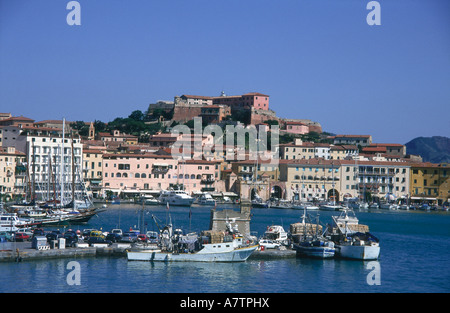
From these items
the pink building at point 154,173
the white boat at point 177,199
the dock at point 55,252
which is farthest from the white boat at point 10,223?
the pink building at point 154,173

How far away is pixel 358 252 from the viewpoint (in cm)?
2834

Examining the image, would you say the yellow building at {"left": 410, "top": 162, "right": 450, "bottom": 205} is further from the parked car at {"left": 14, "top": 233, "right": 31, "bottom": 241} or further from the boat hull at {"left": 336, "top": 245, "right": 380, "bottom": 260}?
the parked car at {"left": 14, "top": 233, "right": 31, "bottom": 241}

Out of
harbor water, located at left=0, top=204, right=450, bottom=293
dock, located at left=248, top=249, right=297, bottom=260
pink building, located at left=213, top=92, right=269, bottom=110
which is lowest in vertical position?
harbor water, located at left=0, top=204, right=450, bottom=293

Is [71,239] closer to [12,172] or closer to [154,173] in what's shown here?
[12,172]

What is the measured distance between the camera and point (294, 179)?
66.2 metres

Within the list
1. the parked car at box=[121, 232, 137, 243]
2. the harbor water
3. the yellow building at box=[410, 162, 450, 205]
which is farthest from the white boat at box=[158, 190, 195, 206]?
the parked car at box=[121, 232, 137, 243]

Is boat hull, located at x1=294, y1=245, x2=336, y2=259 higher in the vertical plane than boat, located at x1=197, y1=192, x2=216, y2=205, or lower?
lower

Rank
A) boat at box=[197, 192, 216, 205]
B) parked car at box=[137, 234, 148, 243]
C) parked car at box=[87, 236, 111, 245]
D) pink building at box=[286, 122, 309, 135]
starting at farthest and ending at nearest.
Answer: pink building at box=[286, 122, 309, 135] → boat at box=[197, 192, 216, 205] → parked car at box=[137, 234, 148, 243] → parked car at box=[87, 236, 111, 245]

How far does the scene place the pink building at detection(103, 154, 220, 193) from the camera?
62.9m

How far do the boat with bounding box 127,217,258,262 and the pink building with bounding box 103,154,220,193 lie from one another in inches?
1434

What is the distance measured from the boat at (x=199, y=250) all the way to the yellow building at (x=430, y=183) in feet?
144

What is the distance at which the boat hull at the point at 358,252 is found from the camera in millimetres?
28312

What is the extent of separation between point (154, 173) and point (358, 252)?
38126mm
